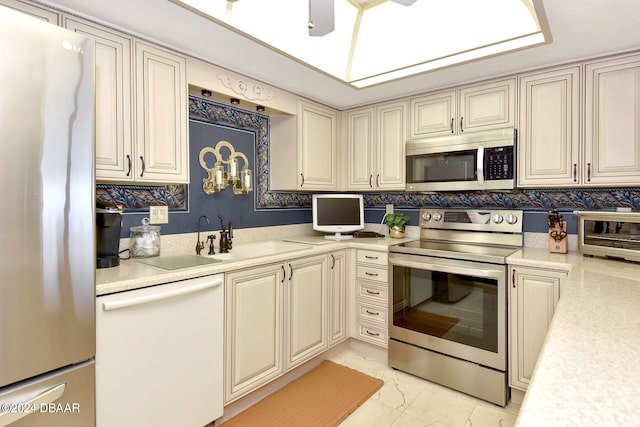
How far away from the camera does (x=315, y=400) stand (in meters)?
2.18

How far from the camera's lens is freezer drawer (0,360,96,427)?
1171 millimetres

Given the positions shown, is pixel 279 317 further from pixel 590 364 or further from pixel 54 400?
pixel 590 364

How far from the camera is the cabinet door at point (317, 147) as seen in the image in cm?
288

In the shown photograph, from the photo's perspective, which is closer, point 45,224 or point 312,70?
point 45,224

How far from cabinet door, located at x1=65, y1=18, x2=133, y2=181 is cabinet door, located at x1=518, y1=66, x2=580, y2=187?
8.22ft

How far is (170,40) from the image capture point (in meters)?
1.92

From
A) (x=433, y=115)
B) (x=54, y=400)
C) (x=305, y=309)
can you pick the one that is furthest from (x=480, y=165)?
(x=54, y=400)

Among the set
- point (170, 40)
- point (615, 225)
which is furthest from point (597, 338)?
point (170, 40)

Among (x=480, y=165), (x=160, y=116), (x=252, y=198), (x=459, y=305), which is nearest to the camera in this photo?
(x=160, y=116)

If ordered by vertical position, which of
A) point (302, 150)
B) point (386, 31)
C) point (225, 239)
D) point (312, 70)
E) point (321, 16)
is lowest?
point (225, 239)

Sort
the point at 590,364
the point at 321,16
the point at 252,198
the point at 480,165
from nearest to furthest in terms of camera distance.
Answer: the point at 590,364 < the point at 321,16 < the point at 480,165 < the point at 252,198

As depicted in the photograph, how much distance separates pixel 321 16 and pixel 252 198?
165cm

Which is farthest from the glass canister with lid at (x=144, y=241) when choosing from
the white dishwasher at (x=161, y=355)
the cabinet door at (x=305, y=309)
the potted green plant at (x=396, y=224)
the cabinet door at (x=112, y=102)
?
the potted green plant at (x=396, y=224)

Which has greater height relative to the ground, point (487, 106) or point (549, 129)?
point (487, 106)
